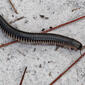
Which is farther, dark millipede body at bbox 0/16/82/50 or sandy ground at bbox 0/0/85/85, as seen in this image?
dark millipede body at bbox 0/16/82/50

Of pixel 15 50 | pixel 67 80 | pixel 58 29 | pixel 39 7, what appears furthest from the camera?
pixel 39 7

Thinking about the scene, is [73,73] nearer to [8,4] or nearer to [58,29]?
[58,29]

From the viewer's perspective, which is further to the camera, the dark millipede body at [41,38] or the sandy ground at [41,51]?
the dark millipede body at [41,38]

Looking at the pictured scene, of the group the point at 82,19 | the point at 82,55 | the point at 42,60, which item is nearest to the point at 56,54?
the point at 42,60

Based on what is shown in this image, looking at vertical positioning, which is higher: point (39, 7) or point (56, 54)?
point (39, 7)
